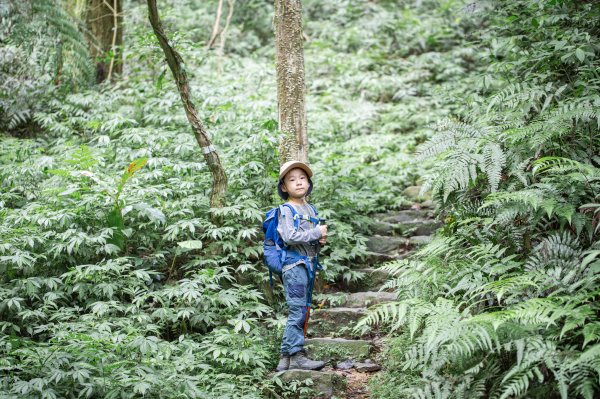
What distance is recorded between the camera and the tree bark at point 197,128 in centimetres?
580

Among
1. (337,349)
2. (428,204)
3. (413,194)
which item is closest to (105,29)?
(413,194)

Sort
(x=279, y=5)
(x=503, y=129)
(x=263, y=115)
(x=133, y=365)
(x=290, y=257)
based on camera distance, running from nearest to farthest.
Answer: (x=133, y=365) → (x=290, y=257) → (x=503, y=129) → (x=279, y=5) → (x=263, y=115)

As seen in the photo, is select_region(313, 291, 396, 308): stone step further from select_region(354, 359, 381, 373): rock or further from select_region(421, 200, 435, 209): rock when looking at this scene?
select_region(421, 200, 435, 209): rock

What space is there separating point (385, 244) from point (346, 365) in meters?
2.39

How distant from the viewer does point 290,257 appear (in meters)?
4.79

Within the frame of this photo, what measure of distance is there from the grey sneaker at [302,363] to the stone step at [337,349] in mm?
Answer: 320

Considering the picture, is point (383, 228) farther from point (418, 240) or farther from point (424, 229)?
point (418, 240)

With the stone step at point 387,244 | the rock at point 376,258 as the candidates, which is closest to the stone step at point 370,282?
the rock at point 376,258

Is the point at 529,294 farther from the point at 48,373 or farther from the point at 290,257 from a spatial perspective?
the point at 48,373

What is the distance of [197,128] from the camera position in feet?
19.4

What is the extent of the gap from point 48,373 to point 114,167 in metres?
3.53

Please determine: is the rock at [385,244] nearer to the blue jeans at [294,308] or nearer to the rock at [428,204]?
the rock at [428,204]

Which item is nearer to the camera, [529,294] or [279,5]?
[529,294]

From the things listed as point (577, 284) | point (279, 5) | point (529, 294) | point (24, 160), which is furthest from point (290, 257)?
point (24, 160)
